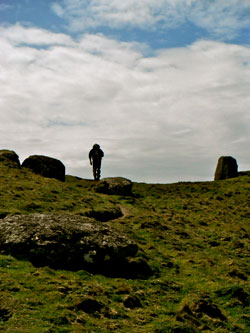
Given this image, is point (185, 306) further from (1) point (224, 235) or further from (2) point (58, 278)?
(1) point (224, 235)

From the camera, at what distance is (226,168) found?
7056 centimetres

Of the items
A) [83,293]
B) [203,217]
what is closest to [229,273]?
[83,293]

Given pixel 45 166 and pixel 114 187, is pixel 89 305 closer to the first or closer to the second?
pixel 114 187

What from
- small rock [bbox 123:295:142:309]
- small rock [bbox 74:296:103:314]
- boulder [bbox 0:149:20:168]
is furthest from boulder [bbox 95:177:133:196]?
small rock [bbox 74:296:103:314]

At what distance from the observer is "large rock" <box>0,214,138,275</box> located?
20.6m

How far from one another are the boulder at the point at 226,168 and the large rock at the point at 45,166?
29.9 meters

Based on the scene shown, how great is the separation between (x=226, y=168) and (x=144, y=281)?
53.2 m

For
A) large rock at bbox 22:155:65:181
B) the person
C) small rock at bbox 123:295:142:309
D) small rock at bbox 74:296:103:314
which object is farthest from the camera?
the person

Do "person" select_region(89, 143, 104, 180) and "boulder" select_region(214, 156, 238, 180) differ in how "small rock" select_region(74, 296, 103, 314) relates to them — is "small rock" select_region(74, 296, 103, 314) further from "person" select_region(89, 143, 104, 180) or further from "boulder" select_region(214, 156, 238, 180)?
"boulder" select_region(214, 156, 238, 180)

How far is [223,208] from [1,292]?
123ft

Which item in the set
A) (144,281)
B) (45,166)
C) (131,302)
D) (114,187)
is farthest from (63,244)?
(45,166)

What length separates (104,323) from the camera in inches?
567

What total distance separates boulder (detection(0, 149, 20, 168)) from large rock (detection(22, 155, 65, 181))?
1675 mm

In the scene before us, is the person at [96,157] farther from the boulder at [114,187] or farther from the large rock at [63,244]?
the large rock at [63,244]
